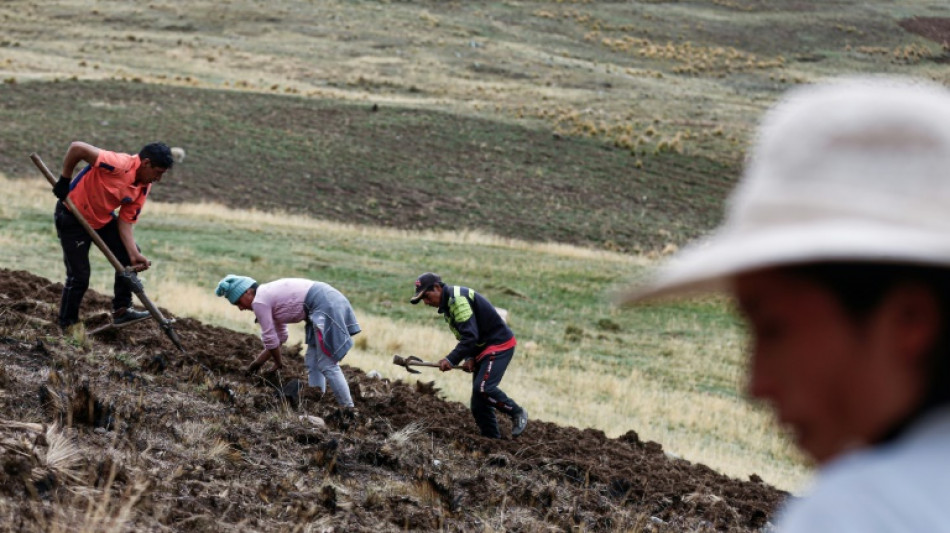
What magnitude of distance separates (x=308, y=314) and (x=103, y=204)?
7.05ft

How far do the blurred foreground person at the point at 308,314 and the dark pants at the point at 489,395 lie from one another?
1142 mm

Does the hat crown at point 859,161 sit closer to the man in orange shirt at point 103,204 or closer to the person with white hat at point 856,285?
the person with white hat at point 856,285

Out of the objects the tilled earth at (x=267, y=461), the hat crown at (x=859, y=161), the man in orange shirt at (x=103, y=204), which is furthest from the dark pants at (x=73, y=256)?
the hat crown at (x=859, y=161)

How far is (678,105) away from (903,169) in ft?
204

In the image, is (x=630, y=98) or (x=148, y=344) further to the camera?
(x=630, y=98)

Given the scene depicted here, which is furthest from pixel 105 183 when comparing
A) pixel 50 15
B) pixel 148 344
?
pixel 50 15

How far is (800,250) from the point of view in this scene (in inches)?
50.2

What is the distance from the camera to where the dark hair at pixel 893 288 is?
1304mm

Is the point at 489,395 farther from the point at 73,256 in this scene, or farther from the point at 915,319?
the point at 915,319

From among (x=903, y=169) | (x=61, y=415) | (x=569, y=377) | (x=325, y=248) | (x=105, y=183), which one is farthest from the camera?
(x=325, y=248)

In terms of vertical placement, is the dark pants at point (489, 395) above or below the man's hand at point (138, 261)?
below

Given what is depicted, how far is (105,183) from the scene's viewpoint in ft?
32.0

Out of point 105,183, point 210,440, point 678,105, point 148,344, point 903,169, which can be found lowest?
point 678,105

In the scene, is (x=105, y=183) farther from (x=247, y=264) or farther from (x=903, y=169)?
(x=247, y=264)
